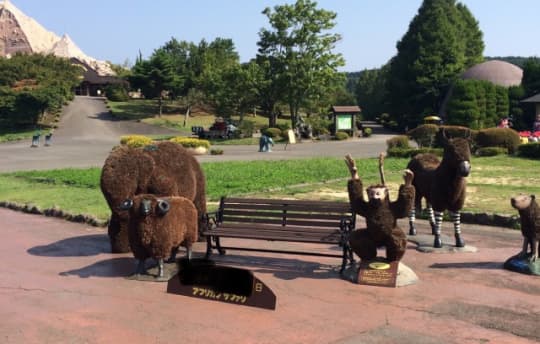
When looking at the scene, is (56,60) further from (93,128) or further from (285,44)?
(285,44)

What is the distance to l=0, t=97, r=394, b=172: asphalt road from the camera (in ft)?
91.2

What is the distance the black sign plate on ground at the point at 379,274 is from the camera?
22.8 ft

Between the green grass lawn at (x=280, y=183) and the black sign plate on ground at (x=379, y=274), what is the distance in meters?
5.42

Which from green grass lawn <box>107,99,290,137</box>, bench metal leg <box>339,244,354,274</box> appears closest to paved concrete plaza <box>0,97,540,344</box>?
bench metal leg <box>339,244,354,274</box>

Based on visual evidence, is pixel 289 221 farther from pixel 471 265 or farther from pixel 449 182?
pixel 471 265

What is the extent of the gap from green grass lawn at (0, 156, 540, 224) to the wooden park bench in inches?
163

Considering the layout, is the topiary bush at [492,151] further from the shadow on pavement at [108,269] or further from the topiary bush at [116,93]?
the topiary bush at [116,93]

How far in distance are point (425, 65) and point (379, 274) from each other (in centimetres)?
5051

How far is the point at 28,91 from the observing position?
52.0m

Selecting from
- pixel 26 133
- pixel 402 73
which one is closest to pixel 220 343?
pixel 26 133

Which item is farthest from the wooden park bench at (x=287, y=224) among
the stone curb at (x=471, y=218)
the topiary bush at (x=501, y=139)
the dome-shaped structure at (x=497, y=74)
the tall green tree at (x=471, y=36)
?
the tall green tree at (x=471, y=36)

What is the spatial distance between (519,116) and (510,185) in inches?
1217

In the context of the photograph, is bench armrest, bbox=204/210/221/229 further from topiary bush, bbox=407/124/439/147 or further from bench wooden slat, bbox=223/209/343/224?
topiary bush, bbox=407/124/439/147


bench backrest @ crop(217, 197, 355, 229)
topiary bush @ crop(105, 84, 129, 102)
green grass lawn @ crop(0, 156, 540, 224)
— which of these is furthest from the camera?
topiary bush @ crop(105, 84, 129, 102)
